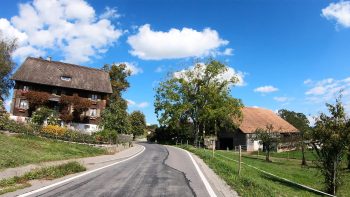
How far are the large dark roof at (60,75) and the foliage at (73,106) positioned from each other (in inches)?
83.5

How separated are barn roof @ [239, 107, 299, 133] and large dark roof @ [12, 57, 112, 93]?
25.4 meters

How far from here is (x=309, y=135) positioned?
67.3ft

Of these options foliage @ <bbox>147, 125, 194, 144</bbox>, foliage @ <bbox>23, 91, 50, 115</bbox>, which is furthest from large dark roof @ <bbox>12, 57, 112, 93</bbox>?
foliage @ <bbox>147, 125, 194, 144</bbox>

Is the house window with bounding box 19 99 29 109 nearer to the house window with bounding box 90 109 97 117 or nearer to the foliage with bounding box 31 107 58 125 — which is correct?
the foliage with bounding box 31 107 58 125

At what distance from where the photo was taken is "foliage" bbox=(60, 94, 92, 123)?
53.4 metres

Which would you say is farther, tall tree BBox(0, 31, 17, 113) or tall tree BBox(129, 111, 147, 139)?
tall tree BBox(129, 111, 147, 139)

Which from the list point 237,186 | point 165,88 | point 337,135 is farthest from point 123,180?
point 165,88

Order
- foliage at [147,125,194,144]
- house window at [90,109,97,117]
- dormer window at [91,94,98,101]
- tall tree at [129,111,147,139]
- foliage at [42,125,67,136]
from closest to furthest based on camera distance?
foliage at [42,125,67,136]
house window at [90,109,97,117]
dormer window at [91,94,98,101]
foliage at [147,125,194,144]
tall tree at [129,111,147,139]

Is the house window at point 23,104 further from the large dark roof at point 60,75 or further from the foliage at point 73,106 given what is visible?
→ the foliage at point 73,106

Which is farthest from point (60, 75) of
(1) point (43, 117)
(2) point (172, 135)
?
(2) point (172, 135)

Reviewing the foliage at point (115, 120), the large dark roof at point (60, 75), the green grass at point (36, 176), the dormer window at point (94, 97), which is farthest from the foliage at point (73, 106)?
the green grass at point (36, 176)

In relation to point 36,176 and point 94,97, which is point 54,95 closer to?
point 94,97

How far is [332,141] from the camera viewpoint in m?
18.8

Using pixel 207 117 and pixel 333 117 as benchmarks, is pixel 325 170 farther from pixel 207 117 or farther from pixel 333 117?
pixel 207 117
